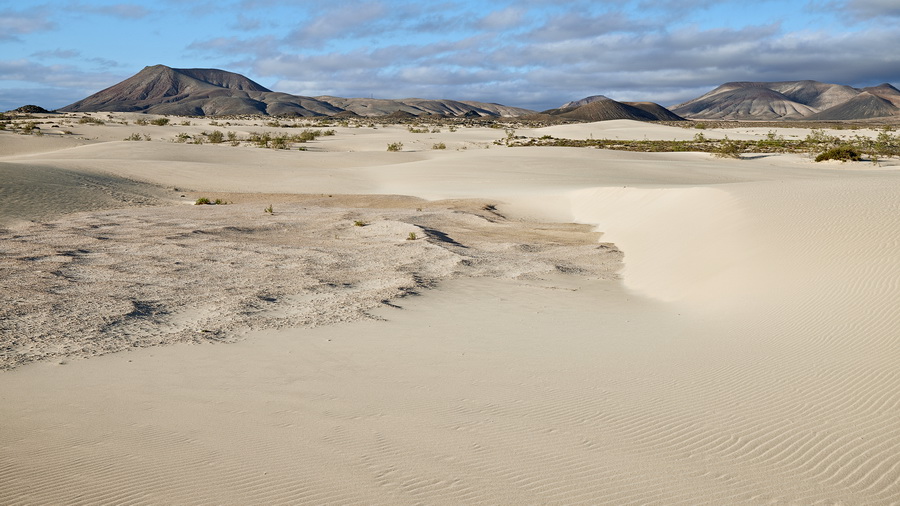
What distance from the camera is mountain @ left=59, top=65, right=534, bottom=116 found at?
431 feet

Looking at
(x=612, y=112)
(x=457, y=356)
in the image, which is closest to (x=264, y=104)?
(x=612, y=112)

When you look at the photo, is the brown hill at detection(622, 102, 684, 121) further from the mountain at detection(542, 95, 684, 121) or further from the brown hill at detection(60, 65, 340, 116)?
the brown hill at detection(60, 65, 340, 116)

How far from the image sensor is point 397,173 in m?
31.3

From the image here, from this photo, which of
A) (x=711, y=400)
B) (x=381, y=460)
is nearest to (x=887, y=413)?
(x=711, y=400)

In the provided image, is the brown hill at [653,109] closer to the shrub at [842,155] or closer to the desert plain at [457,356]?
the shrub at [842,155]

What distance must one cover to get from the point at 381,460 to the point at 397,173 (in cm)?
2720

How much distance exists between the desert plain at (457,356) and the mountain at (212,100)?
116638mm

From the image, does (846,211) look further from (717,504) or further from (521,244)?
(717,504)

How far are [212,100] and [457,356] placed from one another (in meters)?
140

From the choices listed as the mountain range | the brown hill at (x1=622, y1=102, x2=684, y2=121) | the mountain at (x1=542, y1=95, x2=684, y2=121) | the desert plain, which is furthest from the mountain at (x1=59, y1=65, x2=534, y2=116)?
the desert plain

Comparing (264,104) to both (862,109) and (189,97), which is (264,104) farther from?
(862,109)

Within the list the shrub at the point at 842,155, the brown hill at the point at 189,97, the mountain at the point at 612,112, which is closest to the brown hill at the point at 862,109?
the mountain at the point at 612,112

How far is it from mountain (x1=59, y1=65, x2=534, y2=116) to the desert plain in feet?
383

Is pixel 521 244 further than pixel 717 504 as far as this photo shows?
Yes
